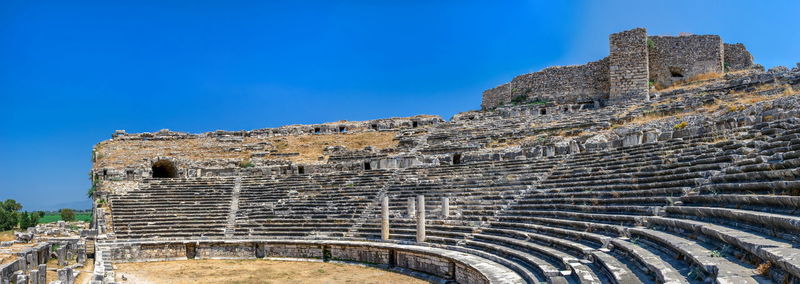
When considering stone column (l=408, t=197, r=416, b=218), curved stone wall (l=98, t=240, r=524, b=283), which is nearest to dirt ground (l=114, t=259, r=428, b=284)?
curved stone wall (l=98, t=240, r=524, b=283)

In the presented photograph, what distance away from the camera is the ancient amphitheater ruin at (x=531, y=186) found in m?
8.30

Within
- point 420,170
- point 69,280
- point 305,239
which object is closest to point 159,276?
point 69,280

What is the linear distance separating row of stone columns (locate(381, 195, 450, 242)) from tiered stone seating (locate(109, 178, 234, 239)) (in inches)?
259

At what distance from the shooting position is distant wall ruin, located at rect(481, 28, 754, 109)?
2852 cm

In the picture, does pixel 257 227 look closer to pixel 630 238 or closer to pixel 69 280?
pixel 69 280

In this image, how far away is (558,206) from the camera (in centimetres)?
1370

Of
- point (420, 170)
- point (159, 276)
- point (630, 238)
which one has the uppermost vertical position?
point (420, 170)

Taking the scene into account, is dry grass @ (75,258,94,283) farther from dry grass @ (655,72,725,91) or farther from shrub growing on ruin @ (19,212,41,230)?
dry grass @ (655,72,725,91)

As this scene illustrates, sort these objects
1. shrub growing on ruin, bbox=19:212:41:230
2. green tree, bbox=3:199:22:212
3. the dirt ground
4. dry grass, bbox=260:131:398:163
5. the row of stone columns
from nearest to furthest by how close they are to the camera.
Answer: the dirt ground → the row of stone columns → dry grass, bbox=260:131:398:163 → shrub growing on ruin, bbox=19:212:41:230 → green tree, bbox=3:199:22:212

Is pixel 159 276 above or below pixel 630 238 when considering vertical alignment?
below

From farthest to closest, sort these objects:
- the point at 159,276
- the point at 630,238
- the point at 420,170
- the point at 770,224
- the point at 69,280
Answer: the point at 420,170 → the point at 159,276 → the point at 69,280 → the point at 630,238 → the point at 770,224

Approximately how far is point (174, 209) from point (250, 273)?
291 inches

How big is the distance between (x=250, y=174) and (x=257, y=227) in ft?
18.8

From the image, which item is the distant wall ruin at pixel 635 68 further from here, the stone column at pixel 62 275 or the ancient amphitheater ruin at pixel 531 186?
the stone column at pixel 62 275
